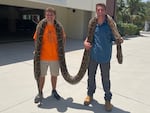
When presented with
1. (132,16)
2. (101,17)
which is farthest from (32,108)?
(132,16)

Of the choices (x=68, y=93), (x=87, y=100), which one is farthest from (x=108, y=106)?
(x=68, y=93)

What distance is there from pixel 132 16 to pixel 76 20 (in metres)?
19.3

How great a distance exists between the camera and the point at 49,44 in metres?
4.33

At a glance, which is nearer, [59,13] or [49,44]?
[49,44]

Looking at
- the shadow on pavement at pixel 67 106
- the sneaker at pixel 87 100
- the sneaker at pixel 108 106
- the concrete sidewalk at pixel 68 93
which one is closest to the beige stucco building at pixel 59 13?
the concrete sidewalk at pixel 68 93

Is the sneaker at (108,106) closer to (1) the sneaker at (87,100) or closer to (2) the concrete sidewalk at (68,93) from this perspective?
(2) the concrete sidewalk at (68,93)

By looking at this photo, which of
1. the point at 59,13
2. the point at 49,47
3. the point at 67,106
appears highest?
the point at 59,13

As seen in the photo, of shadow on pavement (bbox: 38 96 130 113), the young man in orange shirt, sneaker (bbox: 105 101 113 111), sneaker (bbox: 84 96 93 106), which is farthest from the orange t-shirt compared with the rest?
sneaker (bbox: 105 101 113 111)

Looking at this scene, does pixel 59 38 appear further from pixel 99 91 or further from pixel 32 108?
pixel 99 91

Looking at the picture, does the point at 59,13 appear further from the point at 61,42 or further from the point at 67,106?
the point at 67,106

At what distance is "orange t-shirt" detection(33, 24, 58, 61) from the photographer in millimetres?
4285

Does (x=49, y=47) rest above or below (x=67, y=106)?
above

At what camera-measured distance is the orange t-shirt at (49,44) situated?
4285 millimetres

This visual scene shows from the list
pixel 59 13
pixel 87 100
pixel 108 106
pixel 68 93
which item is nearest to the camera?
pixel 108 106
